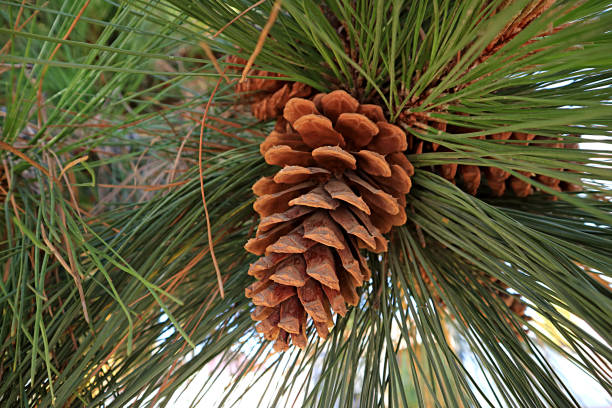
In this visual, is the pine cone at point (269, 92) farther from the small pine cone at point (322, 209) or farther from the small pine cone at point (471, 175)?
the small pine cone at point (471, 175)

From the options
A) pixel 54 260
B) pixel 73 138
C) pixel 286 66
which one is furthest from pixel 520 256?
pixel 73 138

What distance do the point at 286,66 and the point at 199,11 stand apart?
0.08 meters

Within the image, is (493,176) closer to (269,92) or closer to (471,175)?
(471,175)

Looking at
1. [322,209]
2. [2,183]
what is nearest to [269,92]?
[322,209]

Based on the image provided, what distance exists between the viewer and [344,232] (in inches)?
14.5

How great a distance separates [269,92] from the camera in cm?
47

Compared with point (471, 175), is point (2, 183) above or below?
above

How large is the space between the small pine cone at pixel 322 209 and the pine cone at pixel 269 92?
2.0 inches

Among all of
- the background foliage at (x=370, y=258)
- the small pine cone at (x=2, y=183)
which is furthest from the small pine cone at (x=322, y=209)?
the small pine cone at (x=2, y=183)

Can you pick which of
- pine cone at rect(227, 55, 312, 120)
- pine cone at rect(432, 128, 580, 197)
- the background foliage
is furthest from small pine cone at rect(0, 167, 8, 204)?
pine cone at rect(432, 128, 580, 197)

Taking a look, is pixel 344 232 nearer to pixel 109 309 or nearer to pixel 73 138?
pixel 109 309

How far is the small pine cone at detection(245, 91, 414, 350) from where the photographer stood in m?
0.33

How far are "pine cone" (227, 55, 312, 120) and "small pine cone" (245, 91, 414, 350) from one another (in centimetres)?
5

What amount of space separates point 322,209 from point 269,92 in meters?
0.17
